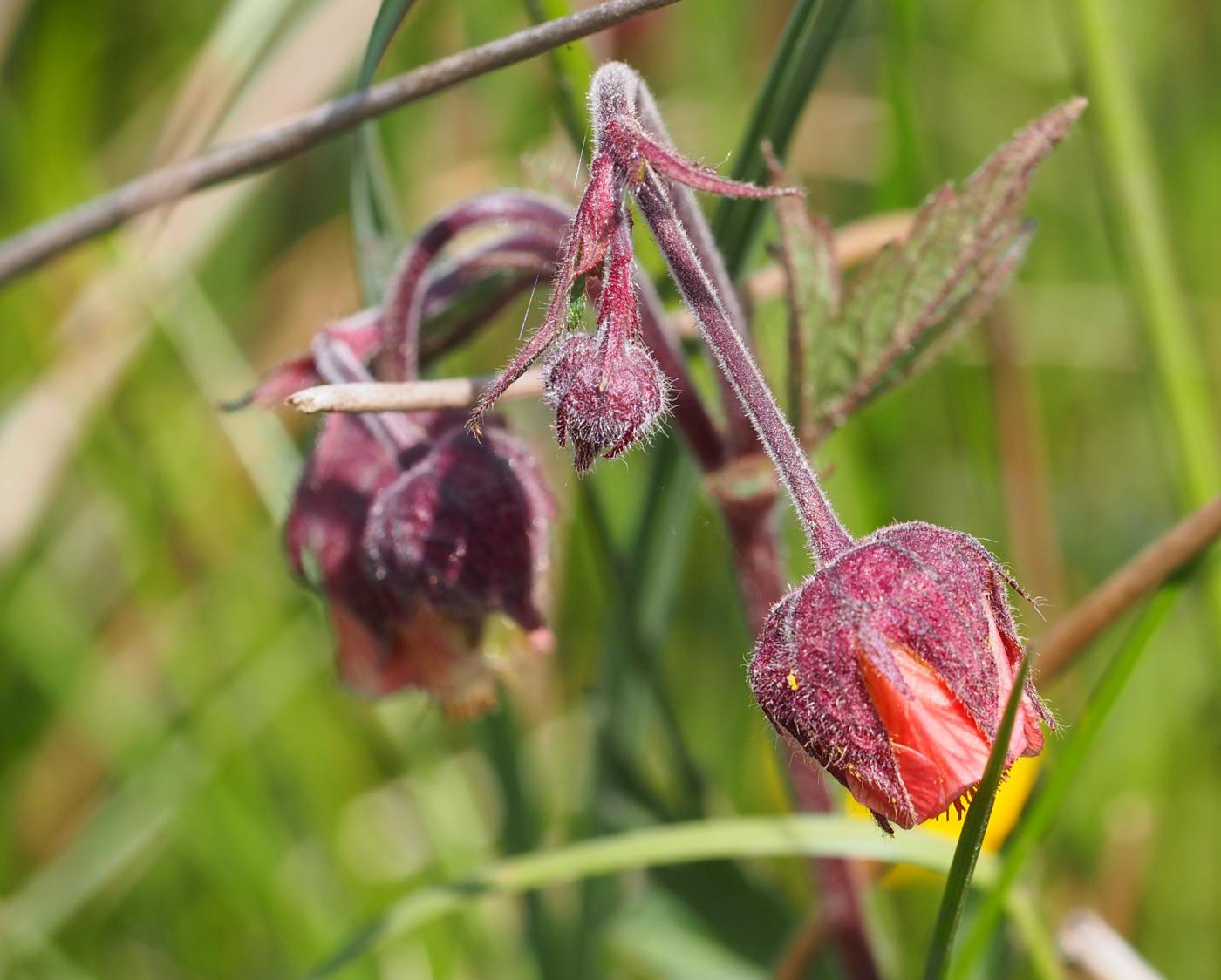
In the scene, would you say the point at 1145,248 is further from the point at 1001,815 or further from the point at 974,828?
the point at 974,828

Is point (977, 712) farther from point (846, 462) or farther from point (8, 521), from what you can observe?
point (8, 521)

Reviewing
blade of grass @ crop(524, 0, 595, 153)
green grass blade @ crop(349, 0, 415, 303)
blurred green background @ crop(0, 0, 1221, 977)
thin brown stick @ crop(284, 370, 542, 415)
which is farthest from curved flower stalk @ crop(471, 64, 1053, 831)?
green grass blade @ crop(349, 0, 415, 303)

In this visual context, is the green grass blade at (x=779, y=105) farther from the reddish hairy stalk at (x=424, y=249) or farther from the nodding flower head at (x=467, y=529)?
the nodding flower head at (x=467, y=529)

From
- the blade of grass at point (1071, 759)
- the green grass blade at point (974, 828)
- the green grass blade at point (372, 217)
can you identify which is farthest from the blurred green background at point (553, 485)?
the green grass blade at point (974, 828)

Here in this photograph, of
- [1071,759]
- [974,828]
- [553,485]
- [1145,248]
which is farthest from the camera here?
[553,485]

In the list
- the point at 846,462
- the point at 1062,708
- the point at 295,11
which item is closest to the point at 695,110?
the point at 295,11

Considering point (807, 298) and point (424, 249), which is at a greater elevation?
point (424, 249)

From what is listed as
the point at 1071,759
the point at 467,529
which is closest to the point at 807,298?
the point at 467,529
